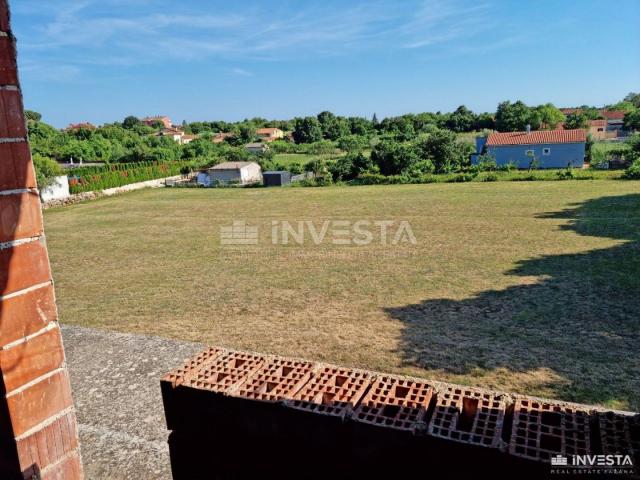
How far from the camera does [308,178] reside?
113 feet

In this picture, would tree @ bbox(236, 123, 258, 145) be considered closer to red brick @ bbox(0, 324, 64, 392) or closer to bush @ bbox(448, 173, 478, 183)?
bush @ bbox(448, 173, 478, 183)

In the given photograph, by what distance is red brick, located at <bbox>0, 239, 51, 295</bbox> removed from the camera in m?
1.08

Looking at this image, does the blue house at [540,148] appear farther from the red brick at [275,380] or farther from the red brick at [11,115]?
the red brick at [11,115]

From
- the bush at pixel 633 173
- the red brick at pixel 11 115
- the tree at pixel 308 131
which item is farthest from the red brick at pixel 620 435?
the tree at pixel 308 131

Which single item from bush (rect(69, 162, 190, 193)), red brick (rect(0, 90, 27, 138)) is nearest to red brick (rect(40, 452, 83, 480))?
red brick (rect(0, 90, 27, 138))

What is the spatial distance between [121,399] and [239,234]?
42.5 feet

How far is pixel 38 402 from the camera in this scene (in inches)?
47.1

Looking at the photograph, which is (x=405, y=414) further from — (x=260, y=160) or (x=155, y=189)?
(x=260, y=160)

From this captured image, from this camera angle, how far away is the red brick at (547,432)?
4.12 ft

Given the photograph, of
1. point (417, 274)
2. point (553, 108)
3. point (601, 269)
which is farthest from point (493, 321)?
point (553, 108)

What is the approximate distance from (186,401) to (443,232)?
13481 mm

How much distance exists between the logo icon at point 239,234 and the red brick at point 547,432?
13.1 m

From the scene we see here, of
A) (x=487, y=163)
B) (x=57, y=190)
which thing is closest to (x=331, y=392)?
(x=57, y=190)

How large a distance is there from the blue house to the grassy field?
14.4m
